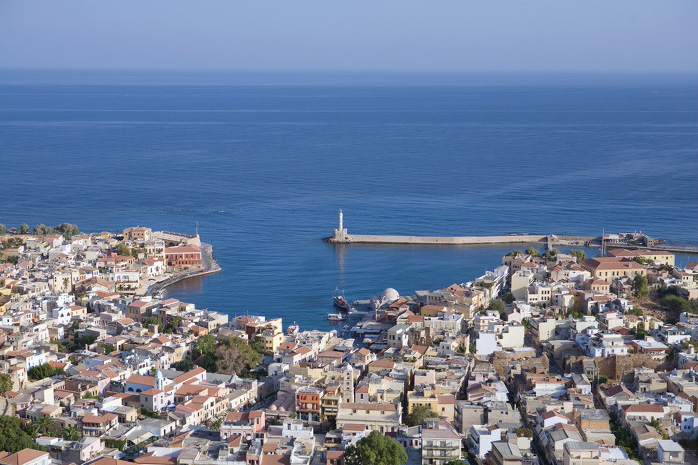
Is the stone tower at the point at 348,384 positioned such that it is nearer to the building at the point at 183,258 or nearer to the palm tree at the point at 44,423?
the palm tree at the point at 44,423

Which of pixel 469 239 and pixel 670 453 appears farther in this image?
pixel 469 239

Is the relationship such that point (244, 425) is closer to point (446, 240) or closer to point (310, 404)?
point (310, 404)

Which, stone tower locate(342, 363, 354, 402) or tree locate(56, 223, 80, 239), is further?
tree locate(56, 223, 80, 239)

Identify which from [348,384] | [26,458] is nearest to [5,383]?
[26,458]

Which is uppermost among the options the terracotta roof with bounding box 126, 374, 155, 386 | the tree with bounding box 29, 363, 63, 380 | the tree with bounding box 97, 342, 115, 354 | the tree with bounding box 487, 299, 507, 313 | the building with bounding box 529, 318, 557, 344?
the tree with bounding box 487, 299, 507, 313

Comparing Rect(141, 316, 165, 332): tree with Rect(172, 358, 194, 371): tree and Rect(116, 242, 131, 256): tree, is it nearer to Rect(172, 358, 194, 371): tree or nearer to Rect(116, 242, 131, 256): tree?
Rect(172, 358, 194, 371): tree

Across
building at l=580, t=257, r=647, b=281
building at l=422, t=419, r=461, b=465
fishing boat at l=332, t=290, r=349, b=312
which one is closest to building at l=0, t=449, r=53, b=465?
building at l=422, t=419, r=461, b=465
